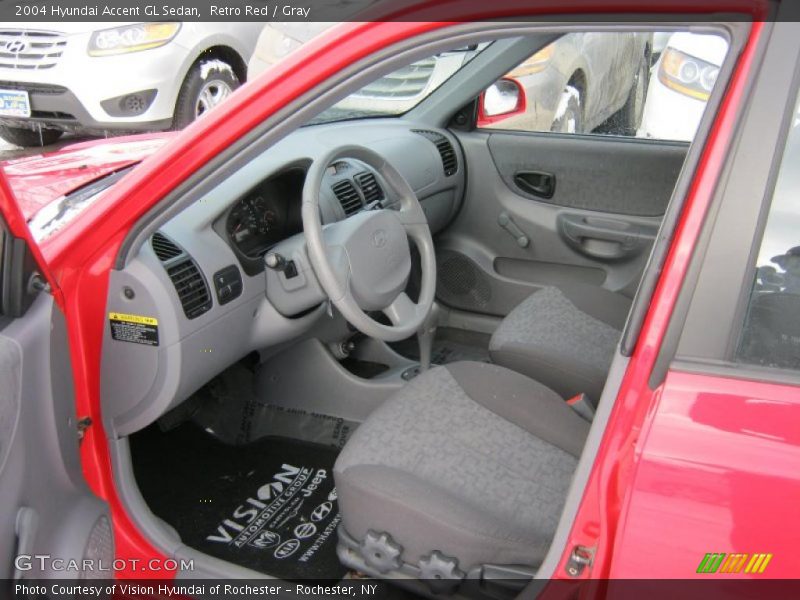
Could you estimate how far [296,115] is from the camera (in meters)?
1.41

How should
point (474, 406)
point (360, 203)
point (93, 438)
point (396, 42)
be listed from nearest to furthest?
1. point (396, 42)
2. point (93, 438)
3. point (474, 406)
4. point (360, 203)

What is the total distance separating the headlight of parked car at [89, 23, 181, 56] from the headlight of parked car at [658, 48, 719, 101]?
12.1 feet

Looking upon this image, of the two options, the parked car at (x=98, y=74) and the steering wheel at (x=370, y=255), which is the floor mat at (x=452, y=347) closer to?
the steering wheel at (x=370, y=255)

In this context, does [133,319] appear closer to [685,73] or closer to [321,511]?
[321,511]

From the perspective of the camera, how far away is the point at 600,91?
293cm

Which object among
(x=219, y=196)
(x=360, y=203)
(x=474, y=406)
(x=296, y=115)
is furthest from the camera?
(x=360, y=203)

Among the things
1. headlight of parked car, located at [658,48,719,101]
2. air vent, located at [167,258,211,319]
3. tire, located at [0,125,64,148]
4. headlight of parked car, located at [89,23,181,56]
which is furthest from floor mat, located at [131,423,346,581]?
tire, located at [0,125,64,148]

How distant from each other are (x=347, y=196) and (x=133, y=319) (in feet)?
3.09

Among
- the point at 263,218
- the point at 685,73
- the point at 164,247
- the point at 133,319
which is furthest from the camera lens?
the point at 263,218

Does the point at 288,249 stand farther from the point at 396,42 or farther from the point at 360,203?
the point at 396,42

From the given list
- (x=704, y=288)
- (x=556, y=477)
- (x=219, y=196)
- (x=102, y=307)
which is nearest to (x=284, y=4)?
(x=219, y=196)

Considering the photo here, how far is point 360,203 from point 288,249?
477 millimetres

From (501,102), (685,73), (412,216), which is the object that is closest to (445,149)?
(501,102)

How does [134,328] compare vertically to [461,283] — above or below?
above
